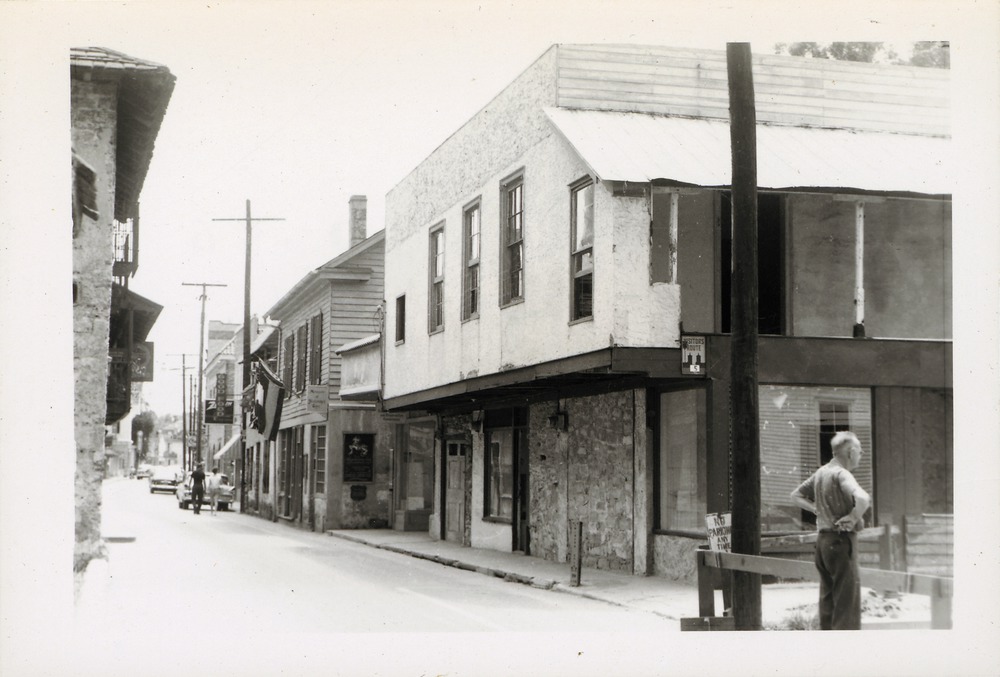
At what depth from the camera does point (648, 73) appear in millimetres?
16531

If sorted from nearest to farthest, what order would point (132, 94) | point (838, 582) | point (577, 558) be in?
point (838, 582) < point (132, 94) < point (577, 558)

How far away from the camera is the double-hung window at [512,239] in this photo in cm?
1841

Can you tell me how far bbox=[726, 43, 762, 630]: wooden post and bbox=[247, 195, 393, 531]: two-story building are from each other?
18260 mm

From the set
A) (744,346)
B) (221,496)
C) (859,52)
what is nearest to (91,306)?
(744,346)

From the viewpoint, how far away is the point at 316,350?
33.2 metres

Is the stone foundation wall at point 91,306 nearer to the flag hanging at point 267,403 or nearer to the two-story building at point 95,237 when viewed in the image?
the two-story building at point 95,237

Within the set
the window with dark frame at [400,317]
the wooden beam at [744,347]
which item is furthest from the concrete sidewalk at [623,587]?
the window with dark frame at [400,317]

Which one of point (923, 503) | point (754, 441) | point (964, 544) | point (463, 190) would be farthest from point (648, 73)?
point (964, 544)

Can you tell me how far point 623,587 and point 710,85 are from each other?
726cm

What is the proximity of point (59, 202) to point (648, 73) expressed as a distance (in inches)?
393

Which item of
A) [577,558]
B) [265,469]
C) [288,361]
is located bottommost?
[265,469]

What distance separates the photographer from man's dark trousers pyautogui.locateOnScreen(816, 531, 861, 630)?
28.6 ft

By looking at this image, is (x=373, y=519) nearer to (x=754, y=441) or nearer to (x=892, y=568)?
(x=892, y=568)

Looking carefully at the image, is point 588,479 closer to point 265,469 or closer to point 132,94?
point 132,94
